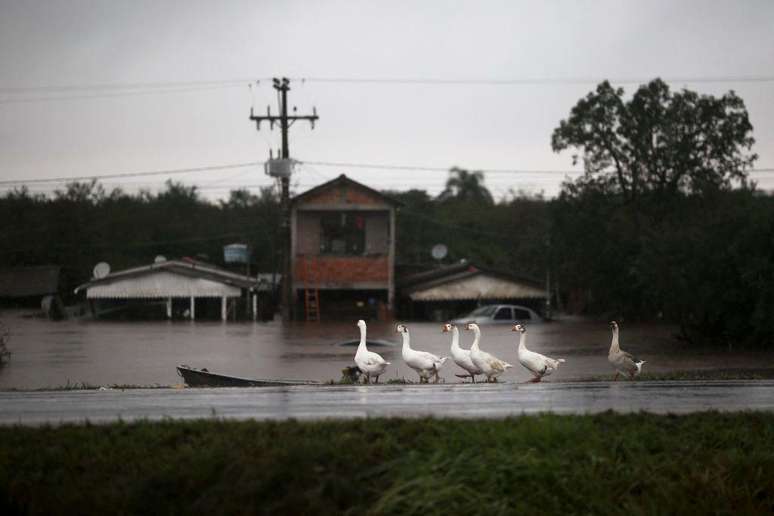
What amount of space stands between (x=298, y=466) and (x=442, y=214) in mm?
80954

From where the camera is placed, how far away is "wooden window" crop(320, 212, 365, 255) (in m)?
54.2

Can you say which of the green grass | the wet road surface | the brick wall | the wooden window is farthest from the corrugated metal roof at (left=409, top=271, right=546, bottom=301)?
the green grass

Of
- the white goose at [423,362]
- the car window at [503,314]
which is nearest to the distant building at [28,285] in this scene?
the car window at [503,314]

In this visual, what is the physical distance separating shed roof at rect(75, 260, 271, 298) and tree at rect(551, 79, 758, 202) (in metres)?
18.5

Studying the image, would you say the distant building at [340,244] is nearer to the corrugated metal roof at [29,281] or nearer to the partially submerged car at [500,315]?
the partially submerged car at [500,315]

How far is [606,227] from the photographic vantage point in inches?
2052

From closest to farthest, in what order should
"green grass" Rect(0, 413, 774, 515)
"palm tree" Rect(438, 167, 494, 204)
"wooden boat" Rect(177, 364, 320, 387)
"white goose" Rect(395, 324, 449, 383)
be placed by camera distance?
"green grass" Rect(0, 413, 774, 515)
"white goose" Rect(395, 324, 449, 383)
"wooden boat" Rect(177, 364, 320, 387)
"palm tree" Rect(438, 167, 494, 204)

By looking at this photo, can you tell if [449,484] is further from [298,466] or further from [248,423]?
[248,423]

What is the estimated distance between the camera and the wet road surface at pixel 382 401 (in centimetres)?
1147

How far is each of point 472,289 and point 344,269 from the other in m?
6.93

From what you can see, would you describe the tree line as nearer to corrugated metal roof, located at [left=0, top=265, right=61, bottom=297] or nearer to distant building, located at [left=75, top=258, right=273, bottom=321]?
corrugated metal roof, located at [left=0, top=265, right=61, bottom=297]

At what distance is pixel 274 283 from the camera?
6350 centimetres

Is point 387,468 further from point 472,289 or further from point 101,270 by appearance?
point 101,270

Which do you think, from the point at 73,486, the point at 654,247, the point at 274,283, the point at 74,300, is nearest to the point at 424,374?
the point at 73,486
